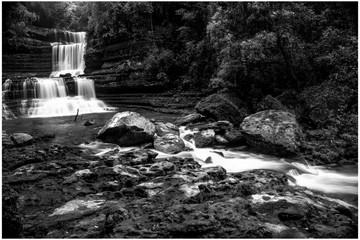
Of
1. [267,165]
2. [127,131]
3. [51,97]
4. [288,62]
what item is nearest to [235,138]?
[267,165]

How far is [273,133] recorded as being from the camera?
8680mm

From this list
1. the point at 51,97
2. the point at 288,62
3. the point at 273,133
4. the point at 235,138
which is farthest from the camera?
the point at 51,97

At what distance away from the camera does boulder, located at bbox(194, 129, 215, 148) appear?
9.62 metres

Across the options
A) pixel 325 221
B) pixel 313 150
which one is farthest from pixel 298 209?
pixel 313 150

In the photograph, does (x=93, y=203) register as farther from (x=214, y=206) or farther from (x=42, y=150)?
(x=42, y=150)

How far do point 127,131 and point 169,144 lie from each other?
1620mm

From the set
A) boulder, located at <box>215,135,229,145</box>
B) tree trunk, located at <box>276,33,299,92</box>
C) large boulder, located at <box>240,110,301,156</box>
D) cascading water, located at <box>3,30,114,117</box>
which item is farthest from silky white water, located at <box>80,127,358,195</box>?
cascading water, located at <box>3,30,114,117</box>

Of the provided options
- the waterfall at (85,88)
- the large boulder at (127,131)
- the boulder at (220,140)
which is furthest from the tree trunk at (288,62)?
the waterfall at (85,88)

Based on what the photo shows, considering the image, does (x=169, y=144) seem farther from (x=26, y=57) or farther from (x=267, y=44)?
(x=26, y=57)

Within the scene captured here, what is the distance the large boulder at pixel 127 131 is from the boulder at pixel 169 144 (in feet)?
1.63

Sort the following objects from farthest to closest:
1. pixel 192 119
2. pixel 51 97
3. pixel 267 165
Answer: pixel 51 97, pixel 192 119, pixel 267 165

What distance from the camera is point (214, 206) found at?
186 inches

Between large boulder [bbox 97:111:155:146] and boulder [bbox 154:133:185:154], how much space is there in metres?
0.50

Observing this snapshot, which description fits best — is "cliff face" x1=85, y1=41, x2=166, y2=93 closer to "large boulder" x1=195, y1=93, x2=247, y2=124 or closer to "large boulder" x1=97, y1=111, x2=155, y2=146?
"large boulder" x1=195, y1=93, x2=247, y2=124
